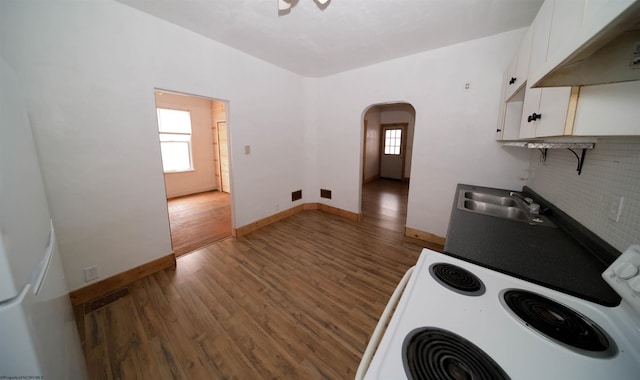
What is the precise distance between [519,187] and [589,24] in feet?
8.23

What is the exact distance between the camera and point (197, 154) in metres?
5.48

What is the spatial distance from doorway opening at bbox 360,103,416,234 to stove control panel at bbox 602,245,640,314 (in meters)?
4.89

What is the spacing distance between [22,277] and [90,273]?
1.93m

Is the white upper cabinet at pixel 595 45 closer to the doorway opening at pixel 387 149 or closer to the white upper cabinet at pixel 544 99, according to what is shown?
the white upper cabinet at pixel 544 99

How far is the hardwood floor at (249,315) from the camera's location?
4.61 ft

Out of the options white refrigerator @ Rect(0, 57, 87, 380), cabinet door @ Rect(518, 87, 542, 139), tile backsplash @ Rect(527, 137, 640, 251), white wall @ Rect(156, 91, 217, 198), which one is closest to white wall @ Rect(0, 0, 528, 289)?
tile backsplash @ Rect(527, 137, 640, 251)

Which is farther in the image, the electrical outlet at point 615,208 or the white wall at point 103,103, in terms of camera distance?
the white wall at point 103,103

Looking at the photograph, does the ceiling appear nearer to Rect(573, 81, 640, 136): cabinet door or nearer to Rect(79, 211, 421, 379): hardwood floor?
Rect(573, 81, 640, 136): cabinet door

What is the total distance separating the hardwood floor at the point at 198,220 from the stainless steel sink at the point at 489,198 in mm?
3244

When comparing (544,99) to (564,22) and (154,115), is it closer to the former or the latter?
(564,22)

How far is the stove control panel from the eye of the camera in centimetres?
61

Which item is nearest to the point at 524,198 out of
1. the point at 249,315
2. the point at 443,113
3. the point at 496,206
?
the point at 496,206

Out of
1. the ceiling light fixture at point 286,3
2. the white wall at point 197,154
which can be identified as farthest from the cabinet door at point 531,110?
the white wall at point 197,154

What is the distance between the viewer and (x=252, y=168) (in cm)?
324
